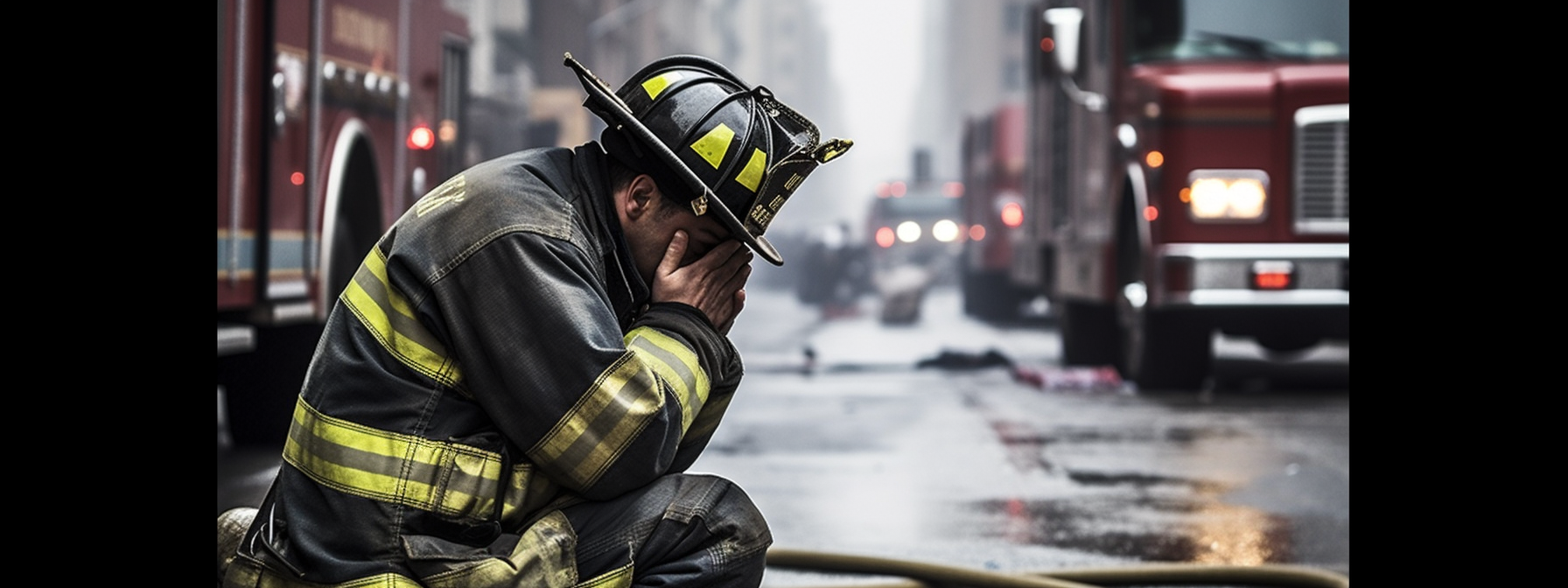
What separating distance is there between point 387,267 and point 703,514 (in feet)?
1.94

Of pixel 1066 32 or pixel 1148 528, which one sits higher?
pixel 1066 32

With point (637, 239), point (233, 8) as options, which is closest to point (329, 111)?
point (233, 8)

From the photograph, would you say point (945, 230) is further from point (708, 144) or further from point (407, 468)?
point (407, 468)

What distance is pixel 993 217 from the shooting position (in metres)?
23.6

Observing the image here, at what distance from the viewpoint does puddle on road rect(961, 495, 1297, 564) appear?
561 cm

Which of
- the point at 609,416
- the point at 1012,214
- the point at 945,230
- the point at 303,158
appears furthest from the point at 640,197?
the point at 945,230

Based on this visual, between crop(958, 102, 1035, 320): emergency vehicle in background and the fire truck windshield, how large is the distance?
1006 cm

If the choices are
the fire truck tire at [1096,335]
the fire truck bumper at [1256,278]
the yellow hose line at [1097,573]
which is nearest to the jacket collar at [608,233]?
the yellow hose line at [1097,573]

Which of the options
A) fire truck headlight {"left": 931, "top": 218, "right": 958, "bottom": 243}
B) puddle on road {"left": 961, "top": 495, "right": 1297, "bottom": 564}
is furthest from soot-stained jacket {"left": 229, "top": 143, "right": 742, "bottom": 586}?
fire truck headlight {"left": 931, "top": 218, "right": 958, "bottom": 243}

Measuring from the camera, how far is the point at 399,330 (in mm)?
2896

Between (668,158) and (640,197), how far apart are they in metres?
0.13

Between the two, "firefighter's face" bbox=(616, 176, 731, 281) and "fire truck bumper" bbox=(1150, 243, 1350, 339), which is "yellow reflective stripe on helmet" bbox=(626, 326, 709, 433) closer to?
"firefighter's face" bbox=(616, 176, 731, 281)

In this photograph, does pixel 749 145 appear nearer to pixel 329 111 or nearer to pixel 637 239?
pixel 637 239

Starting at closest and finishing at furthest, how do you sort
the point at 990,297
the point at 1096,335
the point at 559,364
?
the point at 559,364
the point at 1096,335
the point at 990,297
